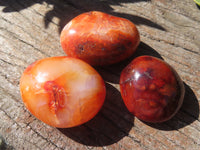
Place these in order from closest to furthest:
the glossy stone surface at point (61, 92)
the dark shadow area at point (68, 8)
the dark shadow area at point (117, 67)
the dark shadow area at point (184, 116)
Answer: the glossy stone surface at point (61, 92)
the dark shadow area at point (184, 116)
the dark shadow area at point (117, 67)
the dark shadow area at point (68, 8)

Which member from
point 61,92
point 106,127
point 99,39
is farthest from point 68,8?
point 106,127

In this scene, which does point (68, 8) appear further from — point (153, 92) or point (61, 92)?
point (153, 92)

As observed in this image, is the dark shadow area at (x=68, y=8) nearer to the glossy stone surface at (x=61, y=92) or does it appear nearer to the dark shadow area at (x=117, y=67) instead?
the dark shadow area at (x=117, y=67)

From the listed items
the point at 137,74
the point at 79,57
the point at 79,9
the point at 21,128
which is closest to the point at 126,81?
the point at 137,74

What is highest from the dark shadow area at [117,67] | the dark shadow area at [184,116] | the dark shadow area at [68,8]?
the dark shadow area at [68,8]

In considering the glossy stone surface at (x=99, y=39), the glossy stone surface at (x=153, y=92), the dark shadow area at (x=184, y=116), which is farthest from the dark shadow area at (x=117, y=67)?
the dark shadow area at (x=184, y=116)

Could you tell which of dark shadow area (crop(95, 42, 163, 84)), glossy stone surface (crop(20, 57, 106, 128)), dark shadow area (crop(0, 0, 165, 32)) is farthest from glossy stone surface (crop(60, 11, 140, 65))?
dark shadow area (crop(0, 0, 165, 32))

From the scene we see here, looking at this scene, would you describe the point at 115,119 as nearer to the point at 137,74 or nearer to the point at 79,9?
the point at 137,74

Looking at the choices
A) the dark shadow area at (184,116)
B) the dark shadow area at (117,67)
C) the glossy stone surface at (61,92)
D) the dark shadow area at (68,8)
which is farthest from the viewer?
the dark shadow area at (68,8)
